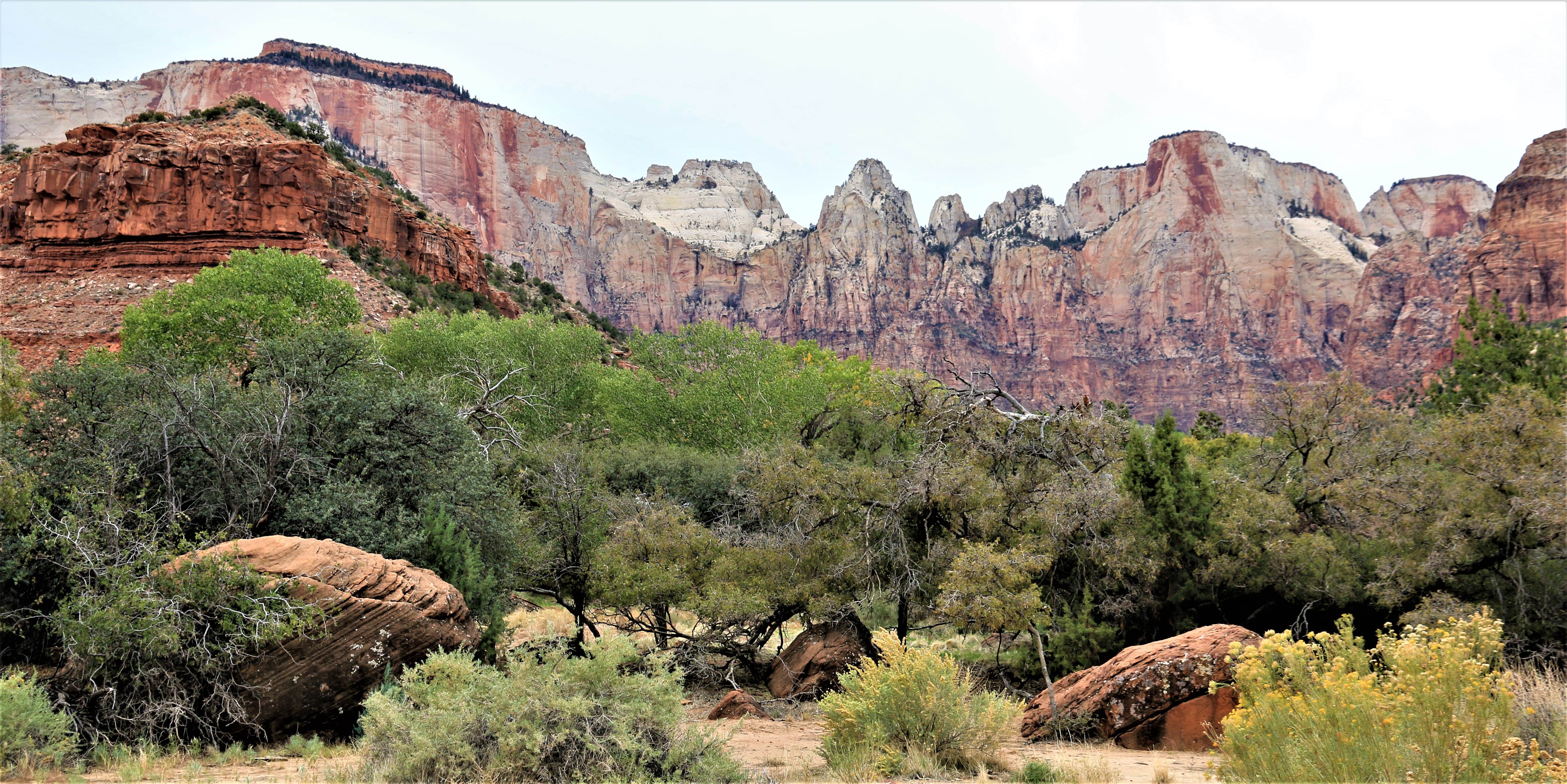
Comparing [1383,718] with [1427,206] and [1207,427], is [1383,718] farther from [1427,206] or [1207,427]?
[1427,206]

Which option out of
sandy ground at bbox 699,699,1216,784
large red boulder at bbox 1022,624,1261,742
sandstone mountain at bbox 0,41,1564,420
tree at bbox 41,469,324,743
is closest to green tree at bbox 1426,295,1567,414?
large red boulder at bbox 1022,624,1261,742

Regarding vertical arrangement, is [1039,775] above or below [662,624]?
above

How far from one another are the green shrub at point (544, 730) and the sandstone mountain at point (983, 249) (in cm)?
10195

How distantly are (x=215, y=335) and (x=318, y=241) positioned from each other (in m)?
22.9

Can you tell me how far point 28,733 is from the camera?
711cm

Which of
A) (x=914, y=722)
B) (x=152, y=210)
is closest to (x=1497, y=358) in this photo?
(x=914, y=722)

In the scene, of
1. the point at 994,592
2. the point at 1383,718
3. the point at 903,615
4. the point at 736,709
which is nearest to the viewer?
the point at 1383,718

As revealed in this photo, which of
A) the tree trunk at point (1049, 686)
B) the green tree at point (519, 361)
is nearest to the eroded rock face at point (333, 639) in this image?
the tree trunk at point (1049, 686)

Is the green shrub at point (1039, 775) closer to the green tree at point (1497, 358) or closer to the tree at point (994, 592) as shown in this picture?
the tree at point (994, 592)

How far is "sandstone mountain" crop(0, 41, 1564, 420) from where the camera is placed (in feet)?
359

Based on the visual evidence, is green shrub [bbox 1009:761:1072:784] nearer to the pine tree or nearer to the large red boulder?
the large red boulder

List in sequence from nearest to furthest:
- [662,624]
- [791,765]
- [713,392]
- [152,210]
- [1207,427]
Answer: [791,765]
[662,624]
[713,392]
[152,210]
[1207,427]

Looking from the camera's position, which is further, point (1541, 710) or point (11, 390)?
point (11, 390)

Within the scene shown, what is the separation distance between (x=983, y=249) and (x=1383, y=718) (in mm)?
134478
